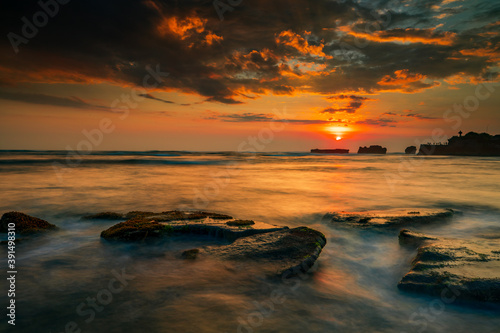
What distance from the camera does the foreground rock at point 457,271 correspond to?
11.0ft

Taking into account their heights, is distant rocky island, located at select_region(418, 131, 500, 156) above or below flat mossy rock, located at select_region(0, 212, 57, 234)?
above

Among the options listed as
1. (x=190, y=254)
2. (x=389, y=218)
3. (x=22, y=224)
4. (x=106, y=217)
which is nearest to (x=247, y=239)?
(x=190, y=254)

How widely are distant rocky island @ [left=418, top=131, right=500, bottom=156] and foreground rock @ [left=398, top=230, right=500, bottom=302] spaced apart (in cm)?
12799

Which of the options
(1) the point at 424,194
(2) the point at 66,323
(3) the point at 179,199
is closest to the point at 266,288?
(2) the point at 66,323

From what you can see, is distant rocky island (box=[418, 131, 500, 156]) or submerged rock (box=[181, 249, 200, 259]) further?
distant rocky island (box=[418, 131, 500, 156])

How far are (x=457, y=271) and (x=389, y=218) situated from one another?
12.2 ft

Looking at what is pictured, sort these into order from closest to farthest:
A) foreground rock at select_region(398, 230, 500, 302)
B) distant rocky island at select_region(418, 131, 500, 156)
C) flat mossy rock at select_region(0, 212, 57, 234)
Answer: foreground rock at select_region(398, 230, 500, 302)
flat mossy rock at select_region(0, 212, 57, 234)
distant rocky island at select_region(418, 131, 500, 156)

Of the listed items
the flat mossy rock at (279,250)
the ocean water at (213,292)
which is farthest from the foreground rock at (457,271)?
the flat mossy rock at (279,250)

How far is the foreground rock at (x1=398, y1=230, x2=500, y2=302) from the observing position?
11.0 feet

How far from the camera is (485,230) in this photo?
712 centimetres

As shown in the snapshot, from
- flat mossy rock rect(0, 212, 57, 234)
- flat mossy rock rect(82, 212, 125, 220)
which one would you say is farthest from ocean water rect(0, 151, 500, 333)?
flat mossy rock rect(82, 212, 125, 220)

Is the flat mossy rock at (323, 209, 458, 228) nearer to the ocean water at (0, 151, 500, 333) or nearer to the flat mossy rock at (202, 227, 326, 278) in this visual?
the ocean water at (0, 151, 500, 333)

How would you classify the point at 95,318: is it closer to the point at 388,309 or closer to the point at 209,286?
the point at 209,286

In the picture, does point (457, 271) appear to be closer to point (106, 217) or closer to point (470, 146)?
point (106, 217)
